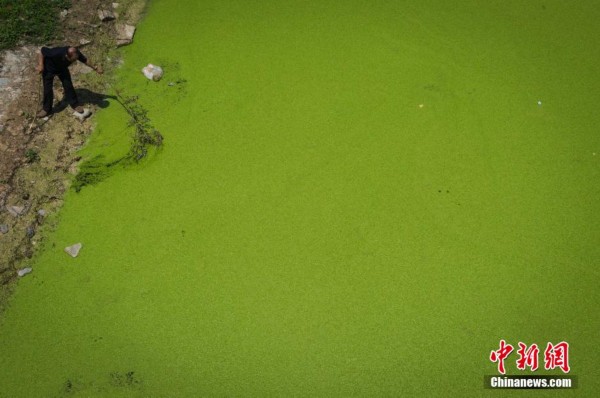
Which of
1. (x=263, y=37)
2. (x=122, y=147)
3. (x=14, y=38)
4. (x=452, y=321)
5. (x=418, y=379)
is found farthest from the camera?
(x=263, y=37)

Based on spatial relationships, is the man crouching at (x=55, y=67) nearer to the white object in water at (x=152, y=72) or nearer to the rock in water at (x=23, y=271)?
the white object in water at (x=152, y=72)

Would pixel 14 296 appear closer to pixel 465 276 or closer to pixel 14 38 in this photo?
pixel 14 38

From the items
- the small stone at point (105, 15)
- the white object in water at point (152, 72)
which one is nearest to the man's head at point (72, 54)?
the white object in water at point (152, 72)

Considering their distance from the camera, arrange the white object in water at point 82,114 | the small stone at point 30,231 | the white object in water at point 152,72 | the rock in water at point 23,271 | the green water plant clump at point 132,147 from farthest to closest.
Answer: the white object in water at point 152,72 → the white object in water at point 82,114 → the green water plant clump at point 132,147 → the small stone at point 30,231 → the rock in water at point 23,271

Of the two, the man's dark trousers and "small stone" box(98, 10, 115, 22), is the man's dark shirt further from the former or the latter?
"small stone" box(98, 10, 115, 22)

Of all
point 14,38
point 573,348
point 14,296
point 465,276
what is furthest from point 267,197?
point 14,38
